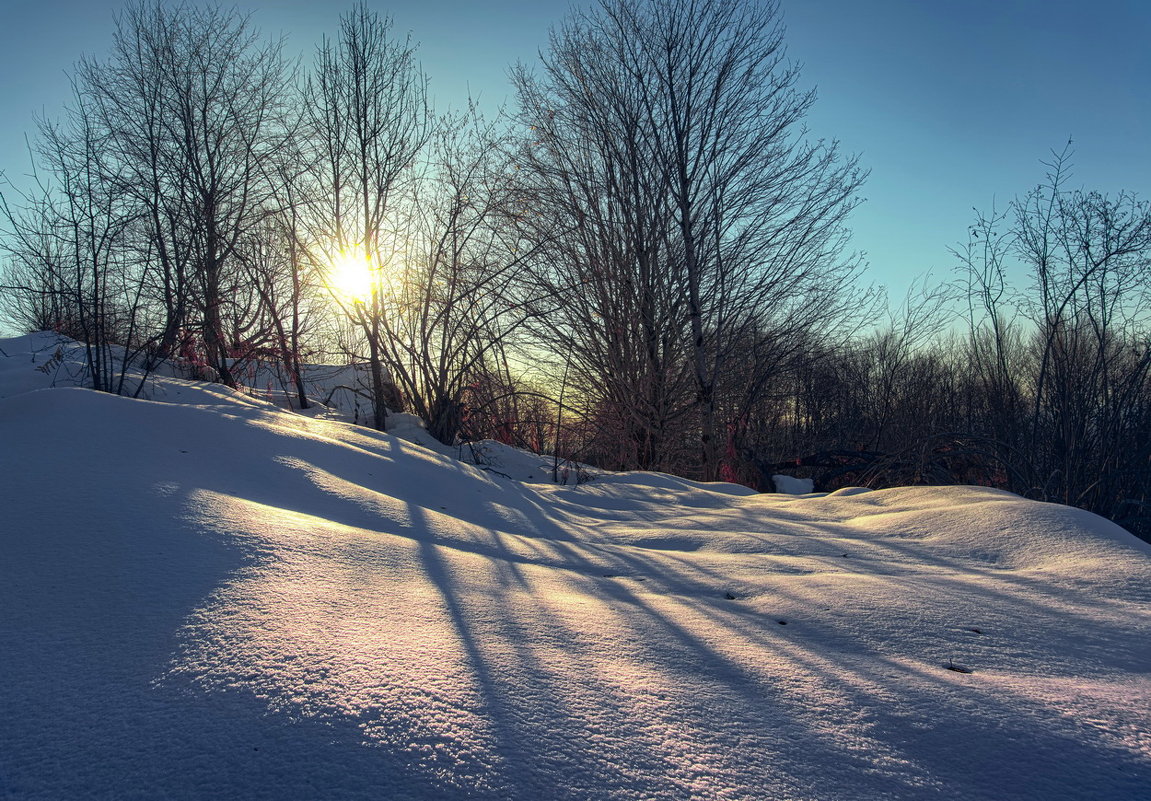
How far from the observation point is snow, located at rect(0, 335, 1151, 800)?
778mm

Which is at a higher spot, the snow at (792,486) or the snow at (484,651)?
the snow at (792,486)

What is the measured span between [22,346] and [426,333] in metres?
3.43

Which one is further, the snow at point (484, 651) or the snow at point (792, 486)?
the snow at point (792, 486)

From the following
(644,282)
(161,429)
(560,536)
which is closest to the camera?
(161,429)

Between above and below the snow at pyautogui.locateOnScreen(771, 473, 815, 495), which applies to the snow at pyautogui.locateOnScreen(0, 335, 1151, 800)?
below

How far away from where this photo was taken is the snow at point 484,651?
2.55 ft

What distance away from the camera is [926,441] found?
463 centimetres

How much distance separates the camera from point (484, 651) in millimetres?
1121

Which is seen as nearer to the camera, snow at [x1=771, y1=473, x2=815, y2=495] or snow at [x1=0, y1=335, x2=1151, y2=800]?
snow at [x1=0, y1=335, x2=1151, y2=800]

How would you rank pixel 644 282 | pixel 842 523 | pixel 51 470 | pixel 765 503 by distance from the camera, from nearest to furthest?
pixel 51 470, pixel 842 523, pixel 765 503, pixel 644 282

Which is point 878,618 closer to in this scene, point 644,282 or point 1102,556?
point 1102,556

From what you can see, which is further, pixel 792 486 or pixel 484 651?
pixel 792 486

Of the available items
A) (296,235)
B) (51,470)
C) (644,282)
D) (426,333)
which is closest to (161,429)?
(51,470)

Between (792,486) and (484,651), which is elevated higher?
(792,486)
